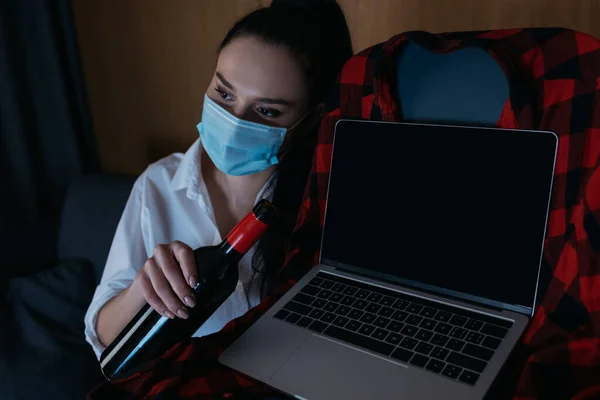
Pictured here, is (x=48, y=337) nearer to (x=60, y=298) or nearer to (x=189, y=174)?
(x=60, y=298)

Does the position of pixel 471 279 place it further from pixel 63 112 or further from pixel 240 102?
pixel 63 112

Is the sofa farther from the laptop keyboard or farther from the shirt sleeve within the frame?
the laptop keyboard

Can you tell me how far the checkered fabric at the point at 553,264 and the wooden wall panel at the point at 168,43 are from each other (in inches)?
14.1

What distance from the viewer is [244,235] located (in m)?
0.55

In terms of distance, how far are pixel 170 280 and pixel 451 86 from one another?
428 mm

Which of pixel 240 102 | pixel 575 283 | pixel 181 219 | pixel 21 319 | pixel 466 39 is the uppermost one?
pixel 466 39

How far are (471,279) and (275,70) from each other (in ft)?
1.47

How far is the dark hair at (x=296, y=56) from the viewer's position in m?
0.82

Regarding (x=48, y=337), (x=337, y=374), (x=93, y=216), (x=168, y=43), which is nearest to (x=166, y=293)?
(x=337, y=374)

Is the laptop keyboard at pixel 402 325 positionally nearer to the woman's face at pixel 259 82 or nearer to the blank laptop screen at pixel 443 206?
the blank laptop screen at pixel 443 206

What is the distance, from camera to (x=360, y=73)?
680mm

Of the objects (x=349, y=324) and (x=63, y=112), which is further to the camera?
(x=63, y=112)

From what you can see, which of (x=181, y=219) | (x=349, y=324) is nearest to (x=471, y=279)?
(x=349, y=324)

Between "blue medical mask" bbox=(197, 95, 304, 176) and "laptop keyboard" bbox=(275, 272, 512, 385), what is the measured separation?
11.7 inches
